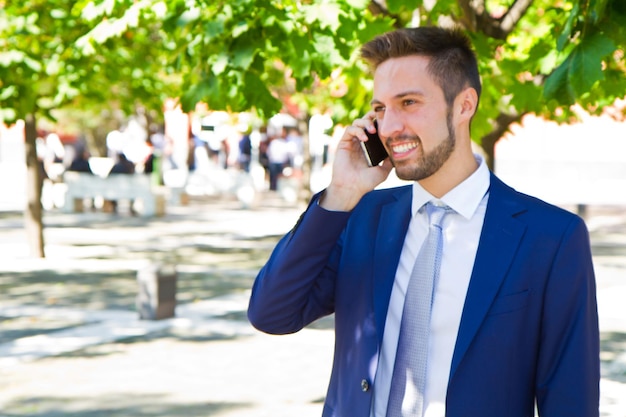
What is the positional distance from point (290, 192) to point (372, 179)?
89.6 ft

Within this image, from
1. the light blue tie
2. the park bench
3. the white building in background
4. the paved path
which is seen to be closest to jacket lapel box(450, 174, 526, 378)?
the light blue tie

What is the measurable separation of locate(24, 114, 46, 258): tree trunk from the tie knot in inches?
541

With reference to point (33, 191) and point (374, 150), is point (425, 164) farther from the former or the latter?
point (33, 191)

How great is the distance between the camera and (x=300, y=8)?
6.39 metres

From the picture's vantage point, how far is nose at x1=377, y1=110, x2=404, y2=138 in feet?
8.45

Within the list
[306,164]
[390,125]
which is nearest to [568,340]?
[390,125]

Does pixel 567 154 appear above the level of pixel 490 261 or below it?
above

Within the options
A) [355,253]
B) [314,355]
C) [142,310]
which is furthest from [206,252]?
[355,253]

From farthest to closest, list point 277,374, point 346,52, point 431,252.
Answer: point 277,374 → point 346,52 → point 431,252

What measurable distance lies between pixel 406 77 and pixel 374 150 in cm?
22

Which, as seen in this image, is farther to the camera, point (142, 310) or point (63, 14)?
point (63, 14)

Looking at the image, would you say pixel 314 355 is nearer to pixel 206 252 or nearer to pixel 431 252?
pixel 431 252

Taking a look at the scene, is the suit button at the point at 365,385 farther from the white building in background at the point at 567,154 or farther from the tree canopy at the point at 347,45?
the white building in background at the point at 567,154

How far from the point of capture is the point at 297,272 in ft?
8.55
